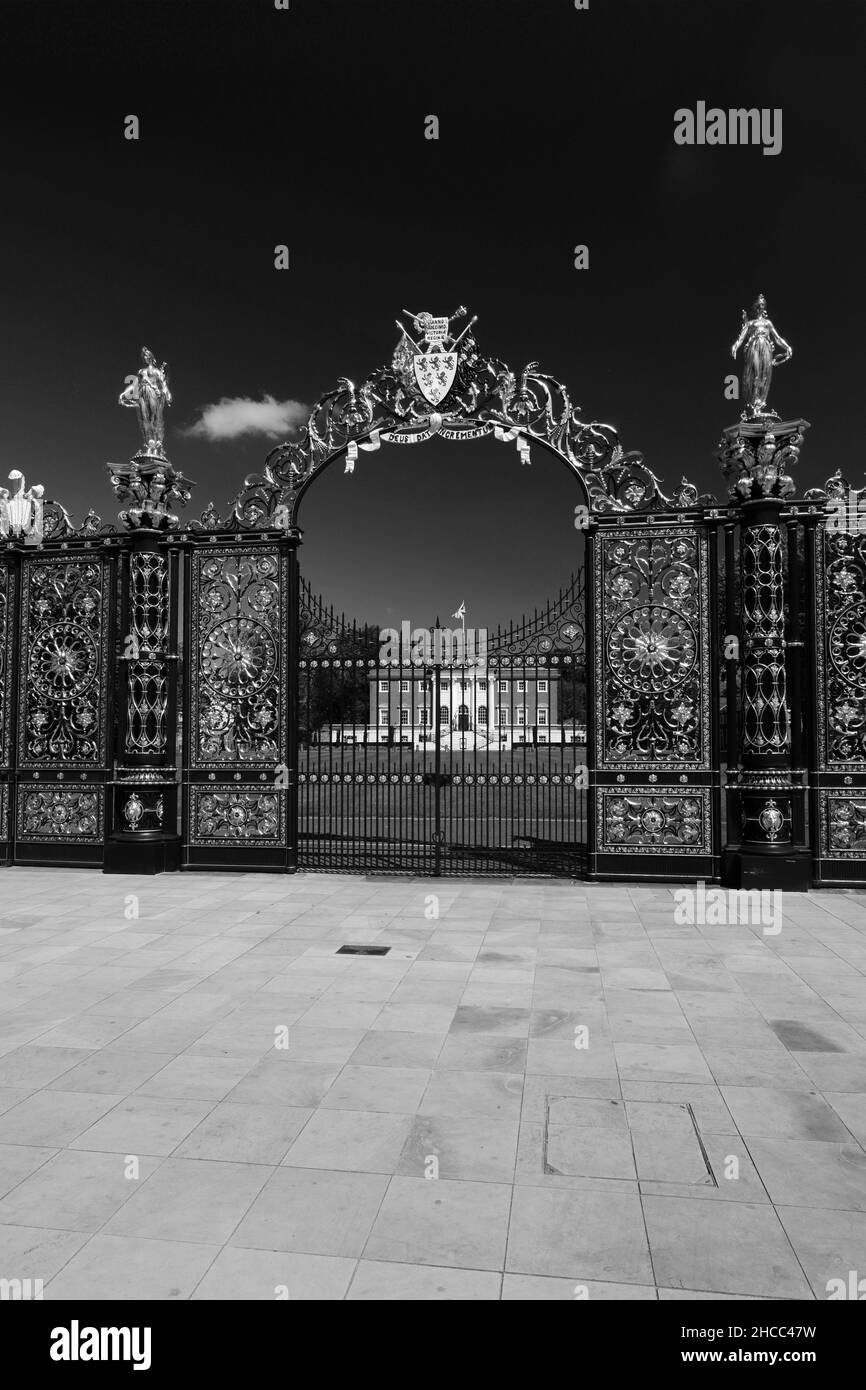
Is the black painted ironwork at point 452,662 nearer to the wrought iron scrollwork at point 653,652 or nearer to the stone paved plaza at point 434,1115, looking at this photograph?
the wrought iron scrollwork at point 653,652

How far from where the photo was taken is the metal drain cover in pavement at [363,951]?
699 centimetres

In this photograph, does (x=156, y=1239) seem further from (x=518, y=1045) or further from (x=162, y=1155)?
(x=518, y=1045)

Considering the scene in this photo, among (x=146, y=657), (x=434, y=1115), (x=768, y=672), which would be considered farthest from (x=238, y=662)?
(x=434, y=1115)

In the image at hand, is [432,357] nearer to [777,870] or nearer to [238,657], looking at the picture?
[238,657]

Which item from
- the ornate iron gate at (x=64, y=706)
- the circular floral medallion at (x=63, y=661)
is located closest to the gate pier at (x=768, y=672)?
the ornate iron gate at (x=64, y=706)

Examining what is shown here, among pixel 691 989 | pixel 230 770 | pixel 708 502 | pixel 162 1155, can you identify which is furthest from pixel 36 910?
pixel 708 502

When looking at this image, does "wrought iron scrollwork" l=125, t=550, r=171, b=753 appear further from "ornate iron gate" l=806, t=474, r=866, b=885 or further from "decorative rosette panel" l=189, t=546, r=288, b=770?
"ornate iron gate" l=806, t=474, r=866, b=885

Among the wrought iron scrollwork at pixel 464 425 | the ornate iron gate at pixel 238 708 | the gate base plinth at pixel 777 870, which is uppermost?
the wrought iron scrollwork at pixel 464 425

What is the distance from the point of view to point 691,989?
19.7ft

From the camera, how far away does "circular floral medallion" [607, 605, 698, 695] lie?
10.3 metres

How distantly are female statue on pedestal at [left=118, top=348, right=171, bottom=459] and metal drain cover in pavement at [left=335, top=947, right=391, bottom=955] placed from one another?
715cm

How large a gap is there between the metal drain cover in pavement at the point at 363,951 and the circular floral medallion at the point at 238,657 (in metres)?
4.84

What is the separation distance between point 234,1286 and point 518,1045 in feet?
7.95

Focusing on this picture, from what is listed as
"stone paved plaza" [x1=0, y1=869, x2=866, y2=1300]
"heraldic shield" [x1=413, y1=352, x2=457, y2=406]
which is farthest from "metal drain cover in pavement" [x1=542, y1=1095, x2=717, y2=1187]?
"heraldic shield" [x1=413, y1=352, x2=457, y2=406]
